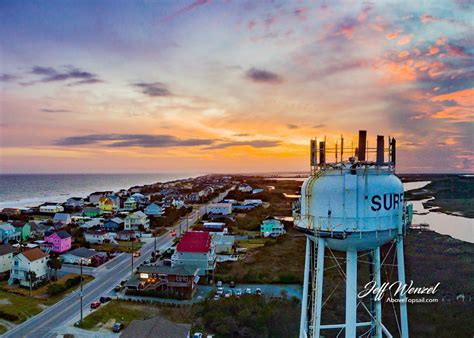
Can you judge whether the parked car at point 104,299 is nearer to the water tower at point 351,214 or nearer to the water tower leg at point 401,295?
the water tower at point 351,214

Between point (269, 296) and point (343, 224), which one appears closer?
point (343, 224)

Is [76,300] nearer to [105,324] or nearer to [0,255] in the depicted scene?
[105,324]

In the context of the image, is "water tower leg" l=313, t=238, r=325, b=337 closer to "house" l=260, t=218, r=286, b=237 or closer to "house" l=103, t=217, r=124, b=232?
"house" l=260, t=218, r=286, b=237

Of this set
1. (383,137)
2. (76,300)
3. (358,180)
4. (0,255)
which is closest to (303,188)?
(358,180)

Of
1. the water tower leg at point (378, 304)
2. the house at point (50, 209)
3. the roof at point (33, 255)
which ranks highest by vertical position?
the water tower leg at point (378, 304)

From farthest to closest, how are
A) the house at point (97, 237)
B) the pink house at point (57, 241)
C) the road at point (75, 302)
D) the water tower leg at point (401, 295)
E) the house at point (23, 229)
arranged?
the house at point (23, 229) → the house at point (97, 237) → the pink house at point (57, 241) → the road at point (75, 302) → the water tower leg at point (401, 295)

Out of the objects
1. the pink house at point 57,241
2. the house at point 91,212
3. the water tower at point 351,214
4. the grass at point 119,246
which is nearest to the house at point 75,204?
the house at point 91,212

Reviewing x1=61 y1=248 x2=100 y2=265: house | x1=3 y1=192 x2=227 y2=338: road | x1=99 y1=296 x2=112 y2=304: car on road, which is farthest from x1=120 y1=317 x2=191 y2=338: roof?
x1=61 y1=248 x2=100 y2=265: house
